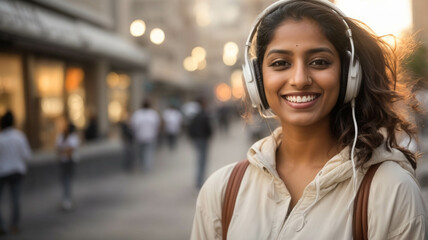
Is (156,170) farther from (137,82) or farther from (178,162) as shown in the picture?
(137,82)

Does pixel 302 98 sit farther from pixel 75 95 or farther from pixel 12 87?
pixel 75 95

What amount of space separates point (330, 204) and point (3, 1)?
379 inches

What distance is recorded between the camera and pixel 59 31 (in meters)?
12.0

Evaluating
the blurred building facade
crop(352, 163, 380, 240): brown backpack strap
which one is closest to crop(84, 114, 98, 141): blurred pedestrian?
the blurred building facade

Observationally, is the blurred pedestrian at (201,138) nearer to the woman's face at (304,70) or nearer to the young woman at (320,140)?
the young woman at (320,140)

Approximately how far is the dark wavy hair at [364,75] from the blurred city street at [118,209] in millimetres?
3054

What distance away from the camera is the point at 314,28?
179cm

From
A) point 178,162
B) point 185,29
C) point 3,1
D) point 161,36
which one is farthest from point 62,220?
point 185,29

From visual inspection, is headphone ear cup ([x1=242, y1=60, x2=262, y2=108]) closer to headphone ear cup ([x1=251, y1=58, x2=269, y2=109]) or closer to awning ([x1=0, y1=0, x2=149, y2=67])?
headphone ear cup ([x1=251, y1=58, x2=269, y2=109])

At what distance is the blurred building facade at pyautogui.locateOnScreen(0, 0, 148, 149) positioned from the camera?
10.9m

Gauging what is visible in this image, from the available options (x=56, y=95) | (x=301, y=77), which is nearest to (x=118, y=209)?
(x=56, y=95)

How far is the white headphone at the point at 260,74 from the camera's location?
5.83 ft

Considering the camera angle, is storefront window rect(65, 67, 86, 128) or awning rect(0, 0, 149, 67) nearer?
awning rect(0, 0, 149, 67)

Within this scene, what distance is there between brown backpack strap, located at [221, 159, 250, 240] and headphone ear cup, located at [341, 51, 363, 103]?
54 cm
